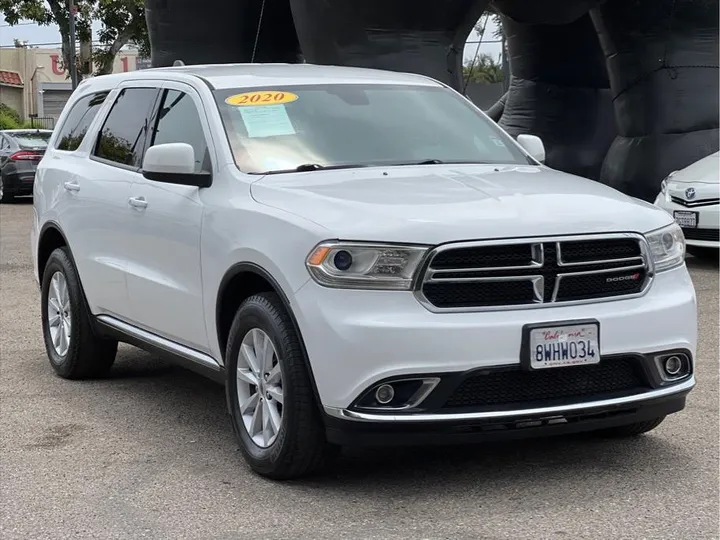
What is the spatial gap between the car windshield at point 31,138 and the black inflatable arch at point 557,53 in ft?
27.1

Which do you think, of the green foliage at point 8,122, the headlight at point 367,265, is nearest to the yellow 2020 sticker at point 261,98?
the headlight at point 367,265

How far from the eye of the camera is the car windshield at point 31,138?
25.3m

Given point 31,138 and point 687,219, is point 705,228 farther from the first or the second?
point 31,138

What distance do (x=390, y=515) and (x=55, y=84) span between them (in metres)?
72.5

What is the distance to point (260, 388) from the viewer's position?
17.7 ft

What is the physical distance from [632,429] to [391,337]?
1.65 meters

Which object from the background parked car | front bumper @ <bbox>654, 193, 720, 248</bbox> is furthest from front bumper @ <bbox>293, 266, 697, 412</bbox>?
the background parked car

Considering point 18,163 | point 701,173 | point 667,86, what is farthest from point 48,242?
point 18,163

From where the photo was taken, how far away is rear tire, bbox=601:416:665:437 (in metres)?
5.89

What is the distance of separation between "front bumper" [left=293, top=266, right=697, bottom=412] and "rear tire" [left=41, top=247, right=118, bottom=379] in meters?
2.74

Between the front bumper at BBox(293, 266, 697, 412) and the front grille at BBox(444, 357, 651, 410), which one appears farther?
the front grille at BBox(444, 357, 651, 410)

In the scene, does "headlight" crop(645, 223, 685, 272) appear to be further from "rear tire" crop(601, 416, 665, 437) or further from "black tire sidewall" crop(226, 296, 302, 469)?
"black tire sidewall" crop(226, 296, 302, 469)

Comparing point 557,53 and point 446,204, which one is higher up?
point 446,204

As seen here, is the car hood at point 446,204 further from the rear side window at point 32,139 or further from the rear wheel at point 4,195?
the rear side window at point 32,139
